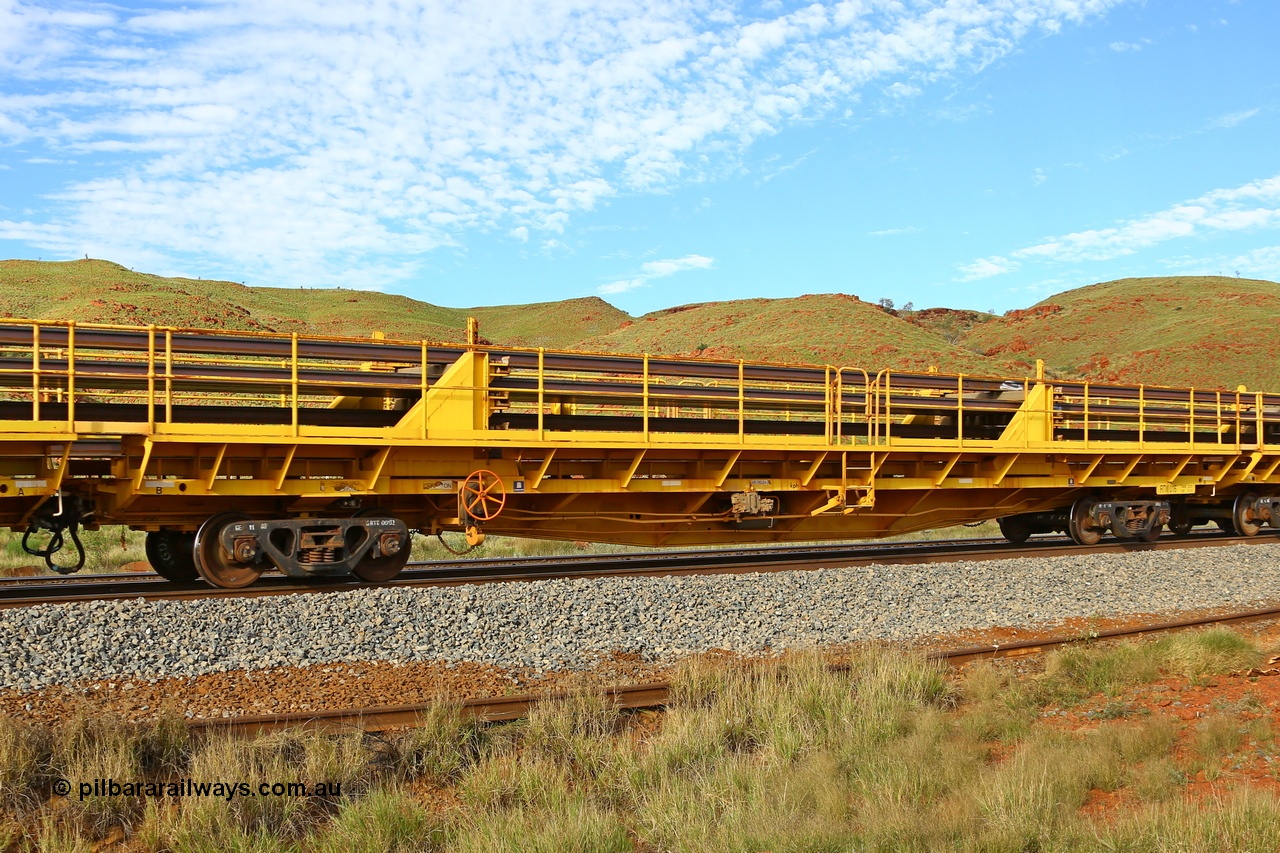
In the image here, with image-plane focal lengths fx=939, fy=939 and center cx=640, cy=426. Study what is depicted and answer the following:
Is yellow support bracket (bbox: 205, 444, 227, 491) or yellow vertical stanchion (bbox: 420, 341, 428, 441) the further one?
yellow vertical stanchion (bbox: 420, 341, 428, 441)

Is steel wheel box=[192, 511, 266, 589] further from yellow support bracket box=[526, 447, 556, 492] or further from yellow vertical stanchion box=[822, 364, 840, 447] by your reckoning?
yellow vertical stanchion box=[822, 364, 840, 447]

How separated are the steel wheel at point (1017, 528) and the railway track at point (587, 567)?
10.3 inches

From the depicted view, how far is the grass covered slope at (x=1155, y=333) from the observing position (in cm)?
6806

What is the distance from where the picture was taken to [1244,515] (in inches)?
736

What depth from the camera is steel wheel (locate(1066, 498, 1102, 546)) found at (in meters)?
16.7

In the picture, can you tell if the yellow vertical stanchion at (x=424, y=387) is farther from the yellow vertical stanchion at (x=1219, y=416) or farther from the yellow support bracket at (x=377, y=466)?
the yellow vertical stanchion at (x=1219, y=416)

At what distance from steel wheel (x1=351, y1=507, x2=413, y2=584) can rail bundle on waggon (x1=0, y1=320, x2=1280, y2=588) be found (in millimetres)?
26

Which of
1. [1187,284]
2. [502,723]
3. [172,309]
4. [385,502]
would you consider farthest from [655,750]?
[1187,284]

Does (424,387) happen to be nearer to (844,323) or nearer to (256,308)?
(844,323)

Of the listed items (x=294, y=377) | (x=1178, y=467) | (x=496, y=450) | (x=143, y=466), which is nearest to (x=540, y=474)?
(x=496, y=450)

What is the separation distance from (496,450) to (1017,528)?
11.2 meters

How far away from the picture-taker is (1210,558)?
15.2 m

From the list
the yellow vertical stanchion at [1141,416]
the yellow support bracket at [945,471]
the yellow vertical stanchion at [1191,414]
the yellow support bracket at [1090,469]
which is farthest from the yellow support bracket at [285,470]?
the yellow vertical stanchion at [1191,414]

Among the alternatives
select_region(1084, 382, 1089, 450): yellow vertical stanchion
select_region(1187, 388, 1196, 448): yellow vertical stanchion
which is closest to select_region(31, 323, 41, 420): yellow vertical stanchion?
select_region(1084, 382, 1089, 450): yellow vertical stanchion
